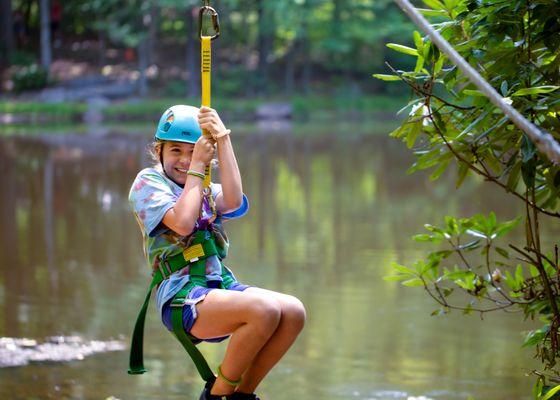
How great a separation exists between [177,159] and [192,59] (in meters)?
36.9

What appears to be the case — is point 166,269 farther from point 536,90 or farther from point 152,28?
point 152,28

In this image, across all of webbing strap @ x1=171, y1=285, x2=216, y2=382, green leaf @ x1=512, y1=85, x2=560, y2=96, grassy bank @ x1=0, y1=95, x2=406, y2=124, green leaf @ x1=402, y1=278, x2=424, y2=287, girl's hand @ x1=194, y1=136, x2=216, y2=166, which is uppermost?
green leaf @ x1=512, y1=85, x2=560, y2=96

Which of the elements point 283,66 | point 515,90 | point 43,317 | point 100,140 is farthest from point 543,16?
point 283,66

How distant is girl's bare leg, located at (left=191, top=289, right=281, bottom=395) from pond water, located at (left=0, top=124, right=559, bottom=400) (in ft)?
5.58

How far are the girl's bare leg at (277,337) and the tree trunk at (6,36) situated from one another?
40410mm

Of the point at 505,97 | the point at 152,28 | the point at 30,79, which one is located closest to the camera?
the point at 505,97

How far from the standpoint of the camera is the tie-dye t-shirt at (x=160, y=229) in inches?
145

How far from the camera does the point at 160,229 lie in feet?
12.3

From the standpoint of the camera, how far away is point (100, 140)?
26484 millimetres

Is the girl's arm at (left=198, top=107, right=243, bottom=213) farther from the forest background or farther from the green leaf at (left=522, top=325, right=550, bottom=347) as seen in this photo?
the forest background

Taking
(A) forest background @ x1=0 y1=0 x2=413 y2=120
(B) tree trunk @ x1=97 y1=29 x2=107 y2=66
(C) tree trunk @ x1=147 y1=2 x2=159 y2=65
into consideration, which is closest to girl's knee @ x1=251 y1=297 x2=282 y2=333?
(A) forest background @ x1=0 y1=0 x2=413 y2=120

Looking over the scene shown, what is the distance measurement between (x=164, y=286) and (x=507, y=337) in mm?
3723

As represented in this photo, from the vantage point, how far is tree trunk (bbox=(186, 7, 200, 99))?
130ft

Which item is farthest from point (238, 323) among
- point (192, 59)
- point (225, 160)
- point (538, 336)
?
point (192, 59)
